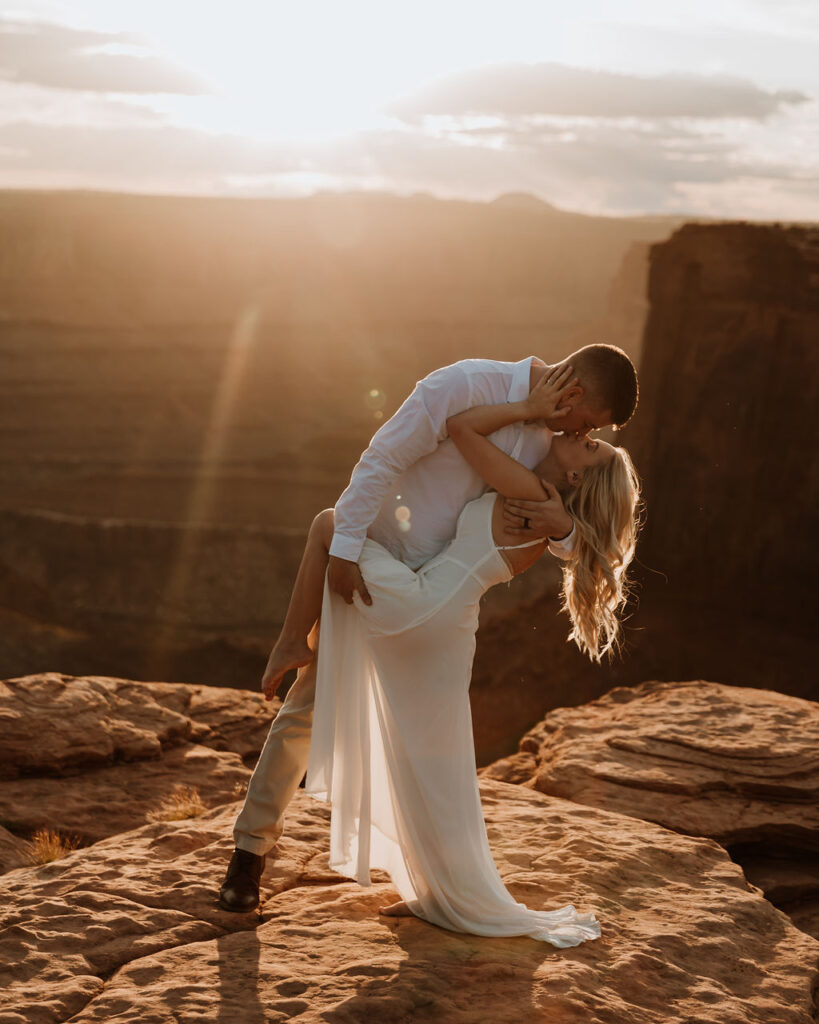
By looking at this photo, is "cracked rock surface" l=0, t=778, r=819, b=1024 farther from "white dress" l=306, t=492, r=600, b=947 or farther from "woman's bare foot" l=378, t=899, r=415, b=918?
"white dress" l=306, t=492, r=600, b=947

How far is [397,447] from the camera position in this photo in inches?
107

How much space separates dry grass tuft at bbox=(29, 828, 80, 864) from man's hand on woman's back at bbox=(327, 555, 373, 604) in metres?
2.10

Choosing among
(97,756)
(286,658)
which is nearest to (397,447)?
(286,658)

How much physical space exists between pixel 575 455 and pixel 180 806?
3.11 m

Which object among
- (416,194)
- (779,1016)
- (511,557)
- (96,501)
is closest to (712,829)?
(779,1016)

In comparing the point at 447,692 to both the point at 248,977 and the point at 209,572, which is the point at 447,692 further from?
the point at 209,572

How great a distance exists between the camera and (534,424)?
2.84 meters

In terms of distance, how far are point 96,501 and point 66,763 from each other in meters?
29.7

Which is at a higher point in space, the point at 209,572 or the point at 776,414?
the point at 776,414

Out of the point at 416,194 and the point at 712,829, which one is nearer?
the point at 712,829

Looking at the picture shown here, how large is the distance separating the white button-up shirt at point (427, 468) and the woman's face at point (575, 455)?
0.11 ft

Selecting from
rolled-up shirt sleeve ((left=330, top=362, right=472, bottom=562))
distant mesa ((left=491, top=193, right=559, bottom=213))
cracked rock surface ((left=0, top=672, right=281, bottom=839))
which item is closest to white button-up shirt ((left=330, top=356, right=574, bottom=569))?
rolled-up shirt sleeve ((left=330, top=362, right=472, bottom=562))

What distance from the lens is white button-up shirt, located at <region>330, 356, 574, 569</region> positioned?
272 cm

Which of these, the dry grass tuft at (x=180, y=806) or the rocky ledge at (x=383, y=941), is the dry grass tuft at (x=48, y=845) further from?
the rocky ledge at (x=383, y=941)
